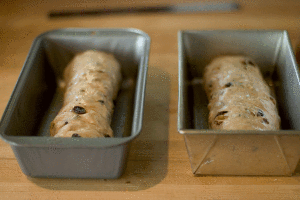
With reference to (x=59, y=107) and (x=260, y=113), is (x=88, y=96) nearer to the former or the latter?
(x=59, y=107)

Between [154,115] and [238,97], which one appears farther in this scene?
[154,115]

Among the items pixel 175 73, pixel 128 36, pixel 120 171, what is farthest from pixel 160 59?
pixel 120 171

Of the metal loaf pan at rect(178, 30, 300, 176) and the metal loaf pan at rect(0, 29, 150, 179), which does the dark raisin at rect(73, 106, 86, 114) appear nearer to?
the metal loaf pan at rect(0, 29, 150, 179)

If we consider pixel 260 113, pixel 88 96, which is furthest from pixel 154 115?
pixel 260 113

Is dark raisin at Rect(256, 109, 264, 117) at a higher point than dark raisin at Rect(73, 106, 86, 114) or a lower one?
lower

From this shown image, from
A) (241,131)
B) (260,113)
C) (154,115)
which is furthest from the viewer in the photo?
(154,115)

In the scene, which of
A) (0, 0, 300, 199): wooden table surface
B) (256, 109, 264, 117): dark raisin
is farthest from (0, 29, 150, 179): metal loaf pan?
(256, 109, 264, 117): dark raisin

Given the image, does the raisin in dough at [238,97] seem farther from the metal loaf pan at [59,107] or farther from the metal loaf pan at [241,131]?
the metal loaf pan at [59,107]
